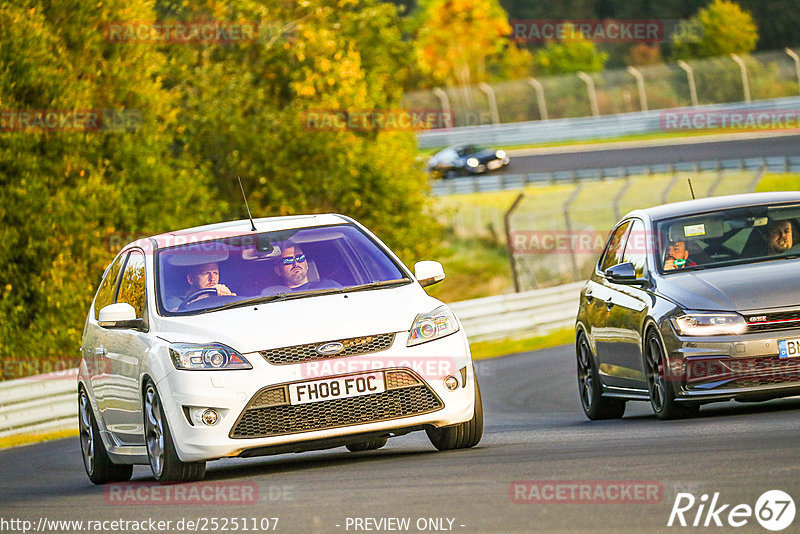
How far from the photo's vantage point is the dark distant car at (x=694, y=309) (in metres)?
9.77

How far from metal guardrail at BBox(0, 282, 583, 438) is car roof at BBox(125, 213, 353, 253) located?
7.80 metres

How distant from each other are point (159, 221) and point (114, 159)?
56.6 inches

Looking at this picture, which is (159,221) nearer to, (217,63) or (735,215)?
(217,63)

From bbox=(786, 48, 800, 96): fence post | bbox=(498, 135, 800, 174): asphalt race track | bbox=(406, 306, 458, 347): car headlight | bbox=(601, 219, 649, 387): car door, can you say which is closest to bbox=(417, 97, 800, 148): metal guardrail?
bbox=(498, 135, 800, 174): asphalt race track

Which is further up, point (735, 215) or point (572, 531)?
point (572, 531)

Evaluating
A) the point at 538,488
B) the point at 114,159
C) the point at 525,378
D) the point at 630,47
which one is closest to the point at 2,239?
the point at 114,159

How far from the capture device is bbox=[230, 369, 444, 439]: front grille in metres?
8.62

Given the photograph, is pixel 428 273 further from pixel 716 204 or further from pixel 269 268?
pixel 716 204

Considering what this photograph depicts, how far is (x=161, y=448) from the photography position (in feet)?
29.5

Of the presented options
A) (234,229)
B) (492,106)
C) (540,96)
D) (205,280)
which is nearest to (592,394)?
(234,229)

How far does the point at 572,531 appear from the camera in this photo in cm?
603

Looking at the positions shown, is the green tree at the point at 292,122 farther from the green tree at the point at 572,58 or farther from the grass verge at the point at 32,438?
the green tree at the point at 572,58

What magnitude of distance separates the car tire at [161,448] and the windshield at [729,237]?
3740 mm

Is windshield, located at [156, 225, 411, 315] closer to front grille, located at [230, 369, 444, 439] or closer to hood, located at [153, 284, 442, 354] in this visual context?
hood, located at [153, 284, 442, 354]
